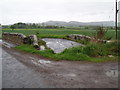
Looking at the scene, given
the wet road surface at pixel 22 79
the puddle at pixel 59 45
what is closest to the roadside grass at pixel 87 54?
the puddle at pixel 59 45

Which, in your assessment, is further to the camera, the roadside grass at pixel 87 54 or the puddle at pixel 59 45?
the puddle at pixel 59 45

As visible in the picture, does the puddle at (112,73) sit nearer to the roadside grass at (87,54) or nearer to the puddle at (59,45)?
the roadside grass at (87,54)

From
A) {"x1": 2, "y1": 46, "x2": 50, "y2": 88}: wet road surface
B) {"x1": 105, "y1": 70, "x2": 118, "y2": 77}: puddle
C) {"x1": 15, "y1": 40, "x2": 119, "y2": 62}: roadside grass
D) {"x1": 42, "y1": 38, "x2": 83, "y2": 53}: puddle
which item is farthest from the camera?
{"x1": 42, "y1": 38, "x2": 83, "y2": 53}: puddle

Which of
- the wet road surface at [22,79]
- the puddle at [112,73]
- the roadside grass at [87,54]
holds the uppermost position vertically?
the roadside grass at [87,54]

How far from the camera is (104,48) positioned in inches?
354

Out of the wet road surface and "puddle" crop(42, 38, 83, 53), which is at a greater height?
"puddle" crop(42, 38, 83, 53)

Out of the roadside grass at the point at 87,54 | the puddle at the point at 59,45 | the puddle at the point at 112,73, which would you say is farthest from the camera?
the puddle at the point at 59,45

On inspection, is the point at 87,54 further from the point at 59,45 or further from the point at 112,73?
the point at 59,45

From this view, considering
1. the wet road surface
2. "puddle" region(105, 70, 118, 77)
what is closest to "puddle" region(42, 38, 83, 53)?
"puddle" region(105, 70, 118, 77)

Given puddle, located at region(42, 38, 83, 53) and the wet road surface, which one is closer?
the wet road surface

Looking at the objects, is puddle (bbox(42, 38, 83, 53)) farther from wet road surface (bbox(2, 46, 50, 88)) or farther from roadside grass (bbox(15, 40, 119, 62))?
wet road surface (bbox(2, 46, 50, 88))

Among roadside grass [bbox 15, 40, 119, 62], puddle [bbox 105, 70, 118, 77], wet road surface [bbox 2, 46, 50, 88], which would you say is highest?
roadside grass [bbox 15, 40, 119, 62]

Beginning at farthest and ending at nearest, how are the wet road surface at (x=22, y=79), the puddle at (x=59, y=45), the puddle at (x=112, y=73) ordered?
1. the puddle at (x=59, y=45)
2. the puddle at (x=112, y=73)
3. the wet road surface at (x=22, y=79)

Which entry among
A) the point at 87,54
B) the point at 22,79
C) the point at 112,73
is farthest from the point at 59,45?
the point at 22,79
